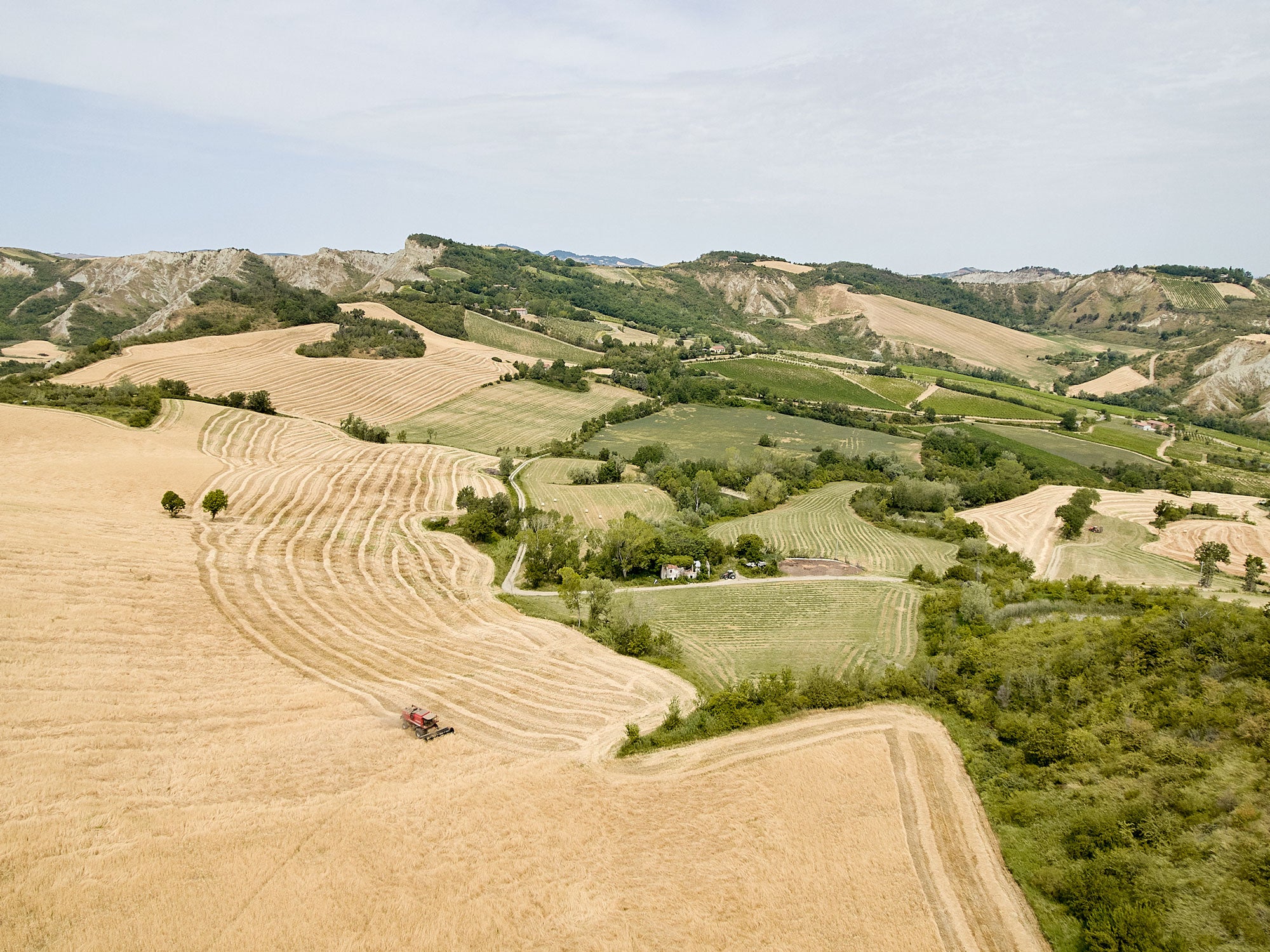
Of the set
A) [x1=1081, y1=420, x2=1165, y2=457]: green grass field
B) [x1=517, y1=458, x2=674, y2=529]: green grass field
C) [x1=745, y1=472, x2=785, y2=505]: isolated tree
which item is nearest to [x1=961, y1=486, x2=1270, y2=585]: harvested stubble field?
[x1=745, y1=472, x2=785, y2=505]: isolated tree

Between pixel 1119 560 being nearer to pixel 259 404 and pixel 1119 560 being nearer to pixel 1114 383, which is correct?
pixel 259 404

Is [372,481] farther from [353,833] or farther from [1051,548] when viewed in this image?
[1051,548]

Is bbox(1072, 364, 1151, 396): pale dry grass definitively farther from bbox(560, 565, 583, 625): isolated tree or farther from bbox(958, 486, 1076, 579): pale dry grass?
bbox(560, 565, 583, 625): isolated tree

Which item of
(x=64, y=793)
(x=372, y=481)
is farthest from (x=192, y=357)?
(x=64, y=793)

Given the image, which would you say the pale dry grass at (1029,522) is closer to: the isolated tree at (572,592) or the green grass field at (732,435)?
the green grass field at (732,435)

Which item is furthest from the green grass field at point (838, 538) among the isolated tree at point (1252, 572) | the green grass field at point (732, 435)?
the green grass field at point (732, 435)
